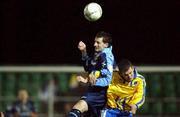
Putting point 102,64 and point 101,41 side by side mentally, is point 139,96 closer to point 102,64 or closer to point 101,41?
point 102,64

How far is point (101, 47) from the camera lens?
1423 centimetres

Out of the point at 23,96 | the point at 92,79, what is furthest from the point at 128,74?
the point at 23,96

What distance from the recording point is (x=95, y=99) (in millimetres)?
14195

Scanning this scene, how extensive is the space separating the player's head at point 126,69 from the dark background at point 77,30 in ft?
24.5

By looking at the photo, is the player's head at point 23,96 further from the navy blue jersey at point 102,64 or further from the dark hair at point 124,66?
the dark hair at point 124,66

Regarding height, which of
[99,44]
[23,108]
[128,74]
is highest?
[99,44]

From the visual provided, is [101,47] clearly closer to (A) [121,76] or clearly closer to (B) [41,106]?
(A) [121,76]

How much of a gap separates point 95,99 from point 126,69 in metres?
0.67

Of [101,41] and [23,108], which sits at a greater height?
[101,41]

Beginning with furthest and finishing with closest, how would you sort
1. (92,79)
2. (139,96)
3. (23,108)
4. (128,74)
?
(23,108)
(139,96)
(128,74)
(92,79)

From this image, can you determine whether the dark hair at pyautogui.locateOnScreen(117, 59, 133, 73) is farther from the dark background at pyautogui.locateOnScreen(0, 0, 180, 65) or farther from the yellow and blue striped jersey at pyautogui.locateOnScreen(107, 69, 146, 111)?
the dark background at pyautogui.locateOnScreen(0, 0, 180, 65)

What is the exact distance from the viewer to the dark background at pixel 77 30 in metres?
21.9

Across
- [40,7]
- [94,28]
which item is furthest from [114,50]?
[40,7]

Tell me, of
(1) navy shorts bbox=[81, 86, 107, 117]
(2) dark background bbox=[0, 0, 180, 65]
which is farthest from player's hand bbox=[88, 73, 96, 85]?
(2) dark background bbox=[0, 0, 180, 65]
